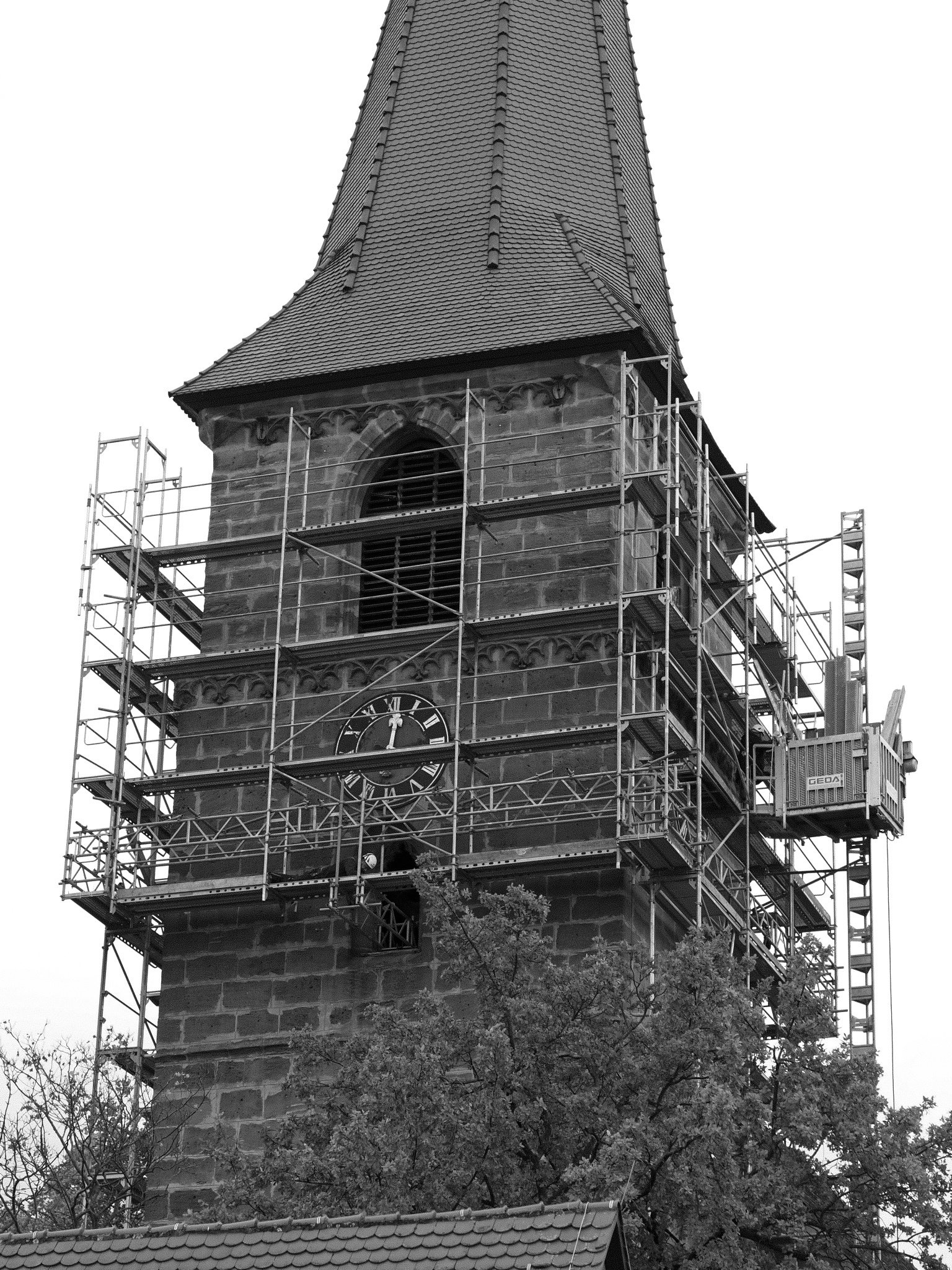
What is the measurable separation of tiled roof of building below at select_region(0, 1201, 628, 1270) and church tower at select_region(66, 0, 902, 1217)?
13489 mm

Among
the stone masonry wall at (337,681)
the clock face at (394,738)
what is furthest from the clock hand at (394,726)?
the stone masonry wall at (337,681)

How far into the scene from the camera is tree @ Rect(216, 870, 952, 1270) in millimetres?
31484

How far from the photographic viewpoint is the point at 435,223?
154 feet

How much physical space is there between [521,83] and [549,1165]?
68.8 ft

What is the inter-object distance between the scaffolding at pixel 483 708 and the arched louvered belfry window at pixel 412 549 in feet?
0.75

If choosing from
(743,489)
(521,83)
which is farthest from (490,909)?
(521,83)

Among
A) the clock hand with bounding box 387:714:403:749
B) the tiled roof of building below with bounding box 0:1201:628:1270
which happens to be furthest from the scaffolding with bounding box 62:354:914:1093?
the tiled roof of building below with bounding box 0:1201:628:1270

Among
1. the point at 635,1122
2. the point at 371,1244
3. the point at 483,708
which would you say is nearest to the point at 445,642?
the point at 483,708

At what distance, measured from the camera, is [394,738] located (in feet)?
136

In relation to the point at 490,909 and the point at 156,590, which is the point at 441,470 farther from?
the point at 490,909

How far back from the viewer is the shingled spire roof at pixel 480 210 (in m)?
44.7

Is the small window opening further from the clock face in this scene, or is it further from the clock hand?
the clock hand

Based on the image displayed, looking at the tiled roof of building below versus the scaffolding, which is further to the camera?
the scaffolding

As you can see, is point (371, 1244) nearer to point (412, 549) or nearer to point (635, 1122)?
point (635, 1122)
